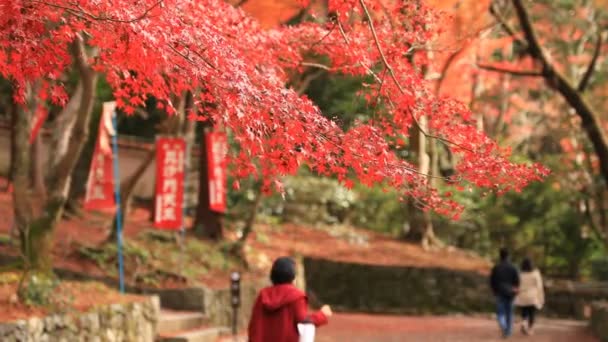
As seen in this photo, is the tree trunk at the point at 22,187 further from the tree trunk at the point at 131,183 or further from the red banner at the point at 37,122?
the tree trunk at the point at 131,183

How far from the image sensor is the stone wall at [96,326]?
404 inches

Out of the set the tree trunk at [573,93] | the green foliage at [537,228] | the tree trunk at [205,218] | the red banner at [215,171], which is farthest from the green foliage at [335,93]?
the tree trunk at [573,93]

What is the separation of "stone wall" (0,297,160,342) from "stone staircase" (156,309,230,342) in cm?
40

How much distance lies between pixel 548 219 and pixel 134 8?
20434 mm

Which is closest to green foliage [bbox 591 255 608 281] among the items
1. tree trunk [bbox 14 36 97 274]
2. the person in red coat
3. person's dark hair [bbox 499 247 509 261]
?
person's dark hair [bbox 499 247 509 261]

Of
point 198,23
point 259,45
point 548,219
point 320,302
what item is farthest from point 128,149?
point 198,23

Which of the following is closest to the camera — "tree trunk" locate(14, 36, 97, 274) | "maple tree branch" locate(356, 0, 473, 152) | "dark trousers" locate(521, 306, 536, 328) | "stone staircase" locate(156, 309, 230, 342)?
"maple tree branch" locate(356, 0, 473, 152)

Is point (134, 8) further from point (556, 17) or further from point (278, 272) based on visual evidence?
point (556, 17)

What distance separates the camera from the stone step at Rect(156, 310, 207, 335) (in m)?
14.3

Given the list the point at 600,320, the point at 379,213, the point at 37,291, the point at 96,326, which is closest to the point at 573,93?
the point at 600,320

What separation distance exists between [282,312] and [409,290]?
17.8 metres

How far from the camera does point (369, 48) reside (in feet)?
34.0

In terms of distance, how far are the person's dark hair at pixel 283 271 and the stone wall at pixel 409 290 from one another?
57.3 ft

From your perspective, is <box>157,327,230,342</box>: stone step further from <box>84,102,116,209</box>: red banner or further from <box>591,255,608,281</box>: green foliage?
<box>591,255,608,281</box>: green foliage
